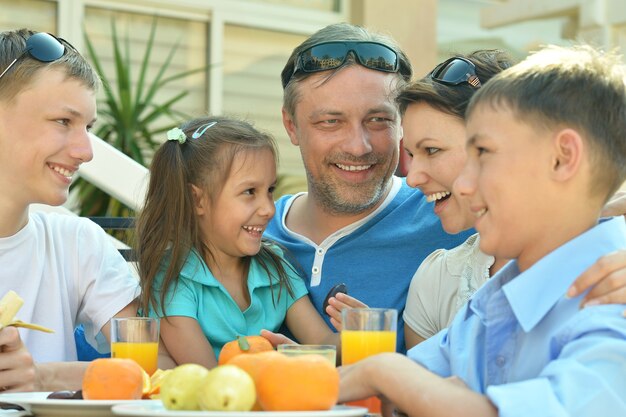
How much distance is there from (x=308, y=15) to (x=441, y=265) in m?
5.33

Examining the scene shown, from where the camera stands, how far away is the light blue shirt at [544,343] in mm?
1537

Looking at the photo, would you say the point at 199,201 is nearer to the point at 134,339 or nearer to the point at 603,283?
the point at 134,339

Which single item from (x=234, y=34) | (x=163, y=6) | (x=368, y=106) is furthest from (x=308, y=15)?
(x=368, y=106)

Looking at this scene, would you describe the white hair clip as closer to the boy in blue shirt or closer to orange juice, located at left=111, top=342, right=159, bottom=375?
orange juice, located at left=111, top=342, right=159, bottom=375

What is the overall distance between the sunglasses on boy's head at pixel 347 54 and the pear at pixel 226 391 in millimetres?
1877

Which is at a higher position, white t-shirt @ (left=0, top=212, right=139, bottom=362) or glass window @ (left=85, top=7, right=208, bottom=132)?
glass window @ (left=85, top=7, right=208, bottom=132)

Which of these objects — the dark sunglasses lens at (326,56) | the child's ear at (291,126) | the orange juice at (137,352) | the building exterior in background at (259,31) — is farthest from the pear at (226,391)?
the building exterior in background at (259,31)

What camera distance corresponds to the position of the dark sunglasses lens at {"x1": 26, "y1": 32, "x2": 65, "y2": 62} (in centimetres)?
282

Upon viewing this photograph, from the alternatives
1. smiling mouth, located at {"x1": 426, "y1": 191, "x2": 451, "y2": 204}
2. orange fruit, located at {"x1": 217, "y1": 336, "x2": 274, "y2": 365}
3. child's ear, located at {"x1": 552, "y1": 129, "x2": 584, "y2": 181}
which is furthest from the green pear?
smiling mouth, located at {"x1": 426, "y1": 191, "x2": 451, "y2": 204}

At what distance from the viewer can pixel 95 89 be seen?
2.95 m

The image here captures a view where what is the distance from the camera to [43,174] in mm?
2807

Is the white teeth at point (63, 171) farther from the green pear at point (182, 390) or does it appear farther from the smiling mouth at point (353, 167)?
the green pear at point (182, 390)

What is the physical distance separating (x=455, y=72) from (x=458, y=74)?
0.04 feet

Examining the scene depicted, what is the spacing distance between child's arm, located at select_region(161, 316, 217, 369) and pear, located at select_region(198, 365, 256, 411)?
123 centimetres
